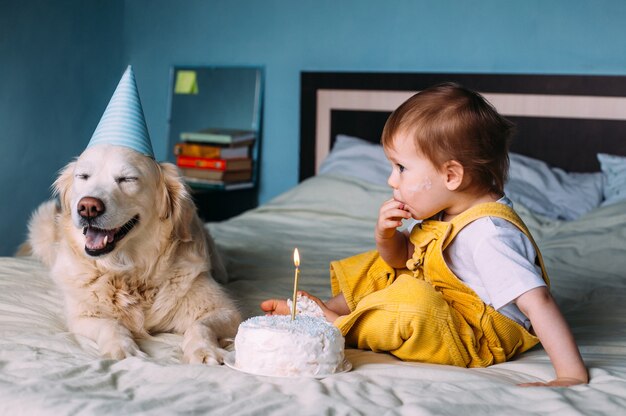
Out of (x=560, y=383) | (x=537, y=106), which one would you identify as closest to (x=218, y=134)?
(x=537, y=106)

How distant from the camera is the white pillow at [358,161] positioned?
345 centimetres

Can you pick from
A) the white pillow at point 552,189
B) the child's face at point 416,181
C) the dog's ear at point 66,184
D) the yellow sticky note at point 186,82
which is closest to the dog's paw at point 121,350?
the dog's ear at point 66,184

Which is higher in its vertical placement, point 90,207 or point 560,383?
point 90,207

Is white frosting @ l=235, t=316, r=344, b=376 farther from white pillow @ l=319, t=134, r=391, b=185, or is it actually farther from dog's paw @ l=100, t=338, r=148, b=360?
white pillow @ l=319, t=134, r=391, b=185

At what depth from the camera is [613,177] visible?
3.18 metres

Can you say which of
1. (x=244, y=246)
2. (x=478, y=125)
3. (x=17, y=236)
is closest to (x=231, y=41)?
(x=17, y=236)

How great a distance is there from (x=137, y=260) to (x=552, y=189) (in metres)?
1.95

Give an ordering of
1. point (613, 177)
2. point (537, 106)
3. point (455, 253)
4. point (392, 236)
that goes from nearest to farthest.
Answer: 1. point (455, 253)
2. point (392, 236)
3. point (613, 177)
4. point (537, 106)

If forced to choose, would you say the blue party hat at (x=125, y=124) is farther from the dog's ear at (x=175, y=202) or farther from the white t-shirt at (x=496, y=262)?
the white t-shirt at (x=496, y=262)

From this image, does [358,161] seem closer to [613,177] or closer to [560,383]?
Answer: [613,177]

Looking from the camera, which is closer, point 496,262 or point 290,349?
point 290,349

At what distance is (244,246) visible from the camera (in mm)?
2795

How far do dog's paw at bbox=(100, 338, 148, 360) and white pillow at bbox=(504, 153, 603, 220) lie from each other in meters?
1.94

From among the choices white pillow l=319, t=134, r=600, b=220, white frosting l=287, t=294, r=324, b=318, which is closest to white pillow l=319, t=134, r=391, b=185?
white pillow l=319, t=134, r=600, b=220
